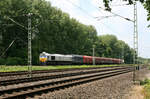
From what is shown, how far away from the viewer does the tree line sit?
4722cm

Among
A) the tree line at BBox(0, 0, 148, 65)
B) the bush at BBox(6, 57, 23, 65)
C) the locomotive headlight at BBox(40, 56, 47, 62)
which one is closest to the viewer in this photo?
the bush at BBox(6, 57, 23, 65)

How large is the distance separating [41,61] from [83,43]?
3600 centimetres

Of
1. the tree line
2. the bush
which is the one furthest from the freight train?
the bush

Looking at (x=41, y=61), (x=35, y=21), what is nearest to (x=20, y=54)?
(x=41, y=61)

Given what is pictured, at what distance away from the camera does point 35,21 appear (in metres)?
51.8

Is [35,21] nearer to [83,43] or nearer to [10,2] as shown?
[10,2]

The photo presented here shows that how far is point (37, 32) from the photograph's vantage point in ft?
147

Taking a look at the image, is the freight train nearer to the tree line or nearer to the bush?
the tree line

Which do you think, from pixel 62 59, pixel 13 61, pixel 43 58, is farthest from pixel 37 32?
pixel 62 59

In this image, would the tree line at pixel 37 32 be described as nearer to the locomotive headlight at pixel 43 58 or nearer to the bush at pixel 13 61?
the bush at pixel 13 61

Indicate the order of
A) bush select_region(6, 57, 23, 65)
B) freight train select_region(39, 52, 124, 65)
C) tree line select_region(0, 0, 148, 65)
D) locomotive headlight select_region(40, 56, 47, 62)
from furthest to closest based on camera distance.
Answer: tree line select_region(0, 0, 148, 65) < freight train select_region(39, 52, 124, 65) < locomotive headlight select_region(40, 56, 47, 62) < bush select_region(6, 57, 23, 65)

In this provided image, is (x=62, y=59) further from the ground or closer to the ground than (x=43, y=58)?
closer to the ground

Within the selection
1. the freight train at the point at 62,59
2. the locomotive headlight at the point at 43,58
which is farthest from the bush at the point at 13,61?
the freight train at the point at 62,59

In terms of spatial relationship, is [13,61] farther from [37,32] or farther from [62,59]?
[62,59]
